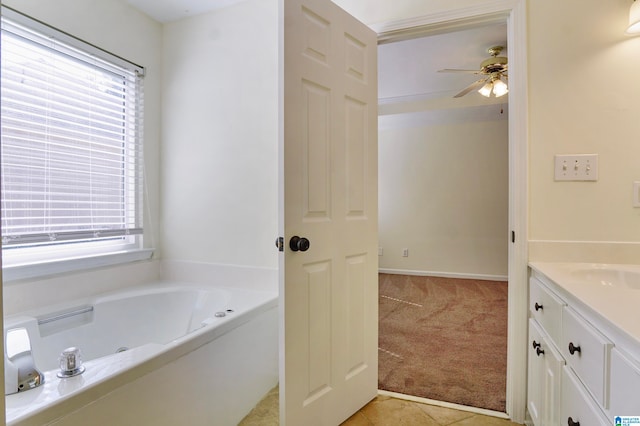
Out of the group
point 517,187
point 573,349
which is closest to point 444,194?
point 517,187

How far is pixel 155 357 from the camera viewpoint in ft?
4.45

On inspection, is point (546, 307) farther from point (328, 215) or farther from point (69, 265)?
point (69, 265)

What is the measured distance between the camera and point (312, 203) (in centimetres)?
162

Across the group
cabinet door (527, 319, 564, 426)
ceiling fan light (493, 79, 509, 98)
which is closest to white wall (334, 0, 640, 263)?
cabinet door (527, 319, 564, 426)

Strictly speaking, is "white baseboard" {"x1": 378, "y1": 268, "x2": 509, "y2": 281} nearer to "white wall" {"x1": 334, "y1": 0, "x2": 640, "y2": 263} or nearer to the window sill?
"white wall" {"x1": 334, "y1": 0, "x2": 640, "y2": 263}

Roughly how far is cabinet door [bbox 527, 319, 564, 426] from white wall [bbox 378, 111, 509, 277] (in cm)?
367

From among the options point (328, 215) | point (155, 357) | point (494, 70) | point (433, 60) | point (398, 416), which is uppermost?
point (433, 60)

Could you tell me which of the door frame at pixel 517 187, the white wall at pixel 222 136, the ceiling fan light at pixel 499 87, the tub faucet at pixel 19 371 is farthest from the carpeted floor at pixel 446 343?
the ceiling fan light at pixel 499 87

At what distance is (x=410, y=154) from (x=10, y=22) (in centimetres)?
475

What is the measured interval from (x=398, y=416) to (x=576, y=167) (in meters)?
1.52

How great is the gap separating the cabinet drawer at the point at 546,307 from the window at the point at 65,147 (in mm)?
2461

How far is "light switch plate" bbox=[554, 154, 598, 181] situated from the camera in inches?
65.9

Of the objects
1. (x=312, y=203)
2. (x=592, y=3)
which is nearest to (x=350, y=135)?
(x=312, y=203)

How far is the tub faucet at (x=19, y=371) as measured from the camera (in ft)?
3.61
